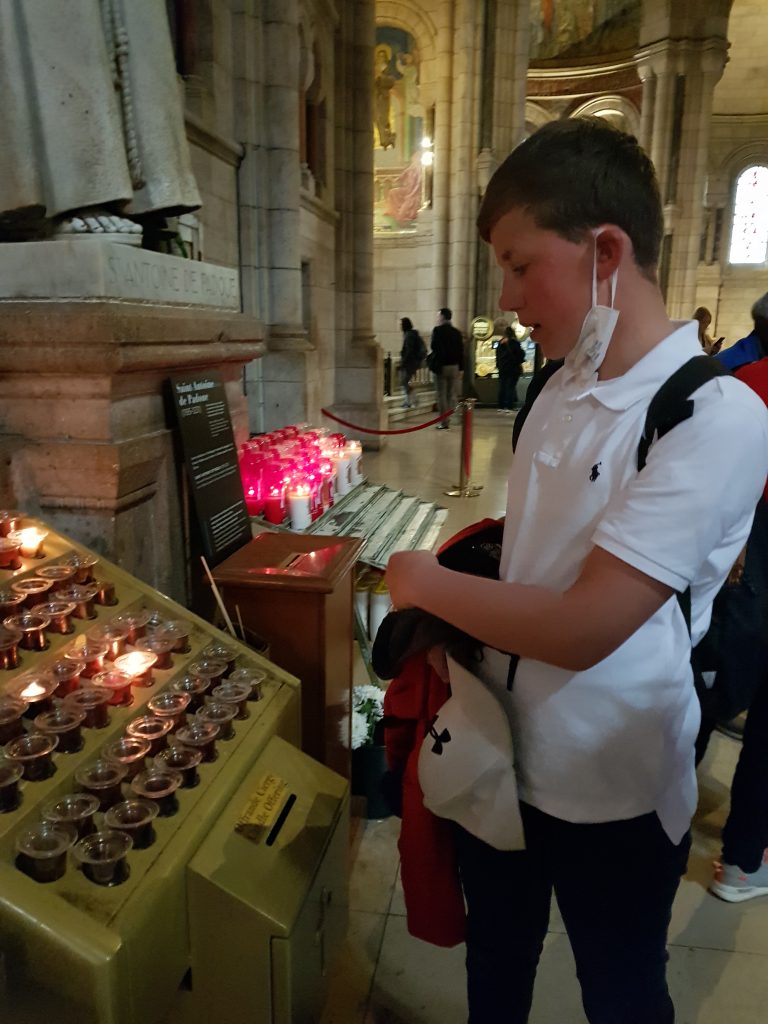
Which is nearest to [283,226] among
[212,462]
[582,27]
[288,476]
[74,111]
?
[288,476]

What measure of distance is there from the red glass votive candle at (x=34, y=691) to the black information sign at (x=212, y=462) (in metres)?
1.04

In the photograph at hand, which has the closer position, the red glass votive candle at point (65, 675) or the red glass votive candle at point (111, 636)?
the red glass votive candle at point (65, 675)

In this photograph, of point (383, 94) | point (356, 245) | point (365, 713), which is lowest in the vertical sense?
point (365, 713)

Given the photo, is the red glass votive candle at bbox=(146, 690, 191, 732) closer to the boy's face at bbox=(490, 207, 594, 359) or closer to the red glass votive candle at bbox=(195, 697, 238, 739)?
the red glass votive candle at bbox=(195, 697, 238, 739)

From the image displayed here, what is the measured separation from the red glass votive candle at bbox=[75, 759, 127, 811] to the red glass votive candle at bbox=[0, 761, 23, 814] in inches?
4.6

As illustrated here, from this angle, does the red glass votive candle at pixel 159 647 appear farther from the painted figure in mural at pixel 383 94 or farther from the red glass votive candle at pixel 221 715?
the painted figure in mural at pixel 383 94

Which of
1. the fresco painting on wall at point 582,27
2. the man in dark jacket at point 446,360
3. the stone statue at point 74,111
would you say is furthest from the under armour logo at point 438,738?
the fresco painting on wall at point 582,27

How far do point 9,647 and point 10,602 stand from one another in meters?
0.14

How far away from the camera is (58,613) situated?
5.13 feet

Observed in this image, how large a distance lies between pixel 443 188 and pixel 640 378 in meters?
17.0

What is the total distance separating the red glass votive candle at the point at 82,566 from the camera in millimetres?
1745

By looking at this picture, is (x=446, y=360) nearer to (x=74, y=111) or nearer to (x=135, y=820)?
(x=74, y=111)

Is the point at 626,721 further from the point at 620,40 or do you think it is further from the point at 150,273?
the point at 620,40

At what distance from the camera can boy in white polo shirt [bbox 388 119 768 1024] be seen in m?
0.95
